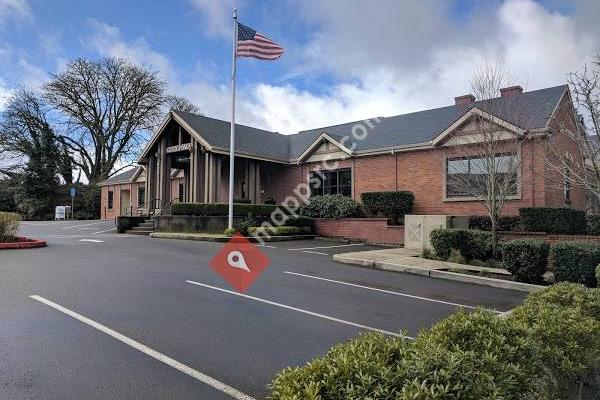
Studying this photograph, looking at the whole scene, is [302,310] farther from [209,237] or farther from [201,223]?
[201,223]

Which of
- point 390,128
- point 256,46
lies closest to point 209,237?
point 256,46

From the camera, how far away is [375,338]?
122 inches

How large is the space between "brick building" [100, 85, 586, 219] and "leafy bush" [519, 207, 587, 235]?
1.08 m

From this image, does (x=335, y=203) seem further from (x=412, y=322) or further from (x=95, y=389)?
(x=95, y=389)

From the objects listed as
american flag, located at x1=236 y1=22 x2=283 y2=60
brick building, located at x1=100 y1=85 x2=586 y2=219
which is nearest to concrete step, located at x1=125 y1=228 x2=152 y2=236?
brick building, located at x1=100 y1=85 x2=586 y2=219

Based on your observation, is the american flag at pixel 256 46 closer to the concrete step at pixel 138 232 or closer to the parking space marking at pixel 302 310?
the concrete step at pixel 138 232

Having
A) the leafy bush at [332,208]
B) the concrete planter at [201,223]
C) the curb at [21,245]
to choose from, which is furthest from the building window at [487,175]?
the curb at [21,245]

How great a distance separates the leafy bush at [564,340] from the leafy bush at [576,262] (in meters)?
6.21

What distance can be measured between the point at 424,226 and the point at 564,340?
12362mm

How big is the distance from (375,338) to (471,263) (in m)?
11.3

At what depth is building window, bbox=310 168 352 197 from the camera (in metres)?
25.1

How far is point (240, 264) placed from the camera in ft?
39.7

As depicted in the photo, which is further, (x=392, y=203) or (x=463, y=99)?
(x=463, y=99)

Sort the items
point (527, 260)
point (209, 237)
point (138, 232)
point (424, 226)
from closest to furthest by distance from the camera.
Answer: point (527, 260), point (424, 226), point (209, 237), point (138, 232)
